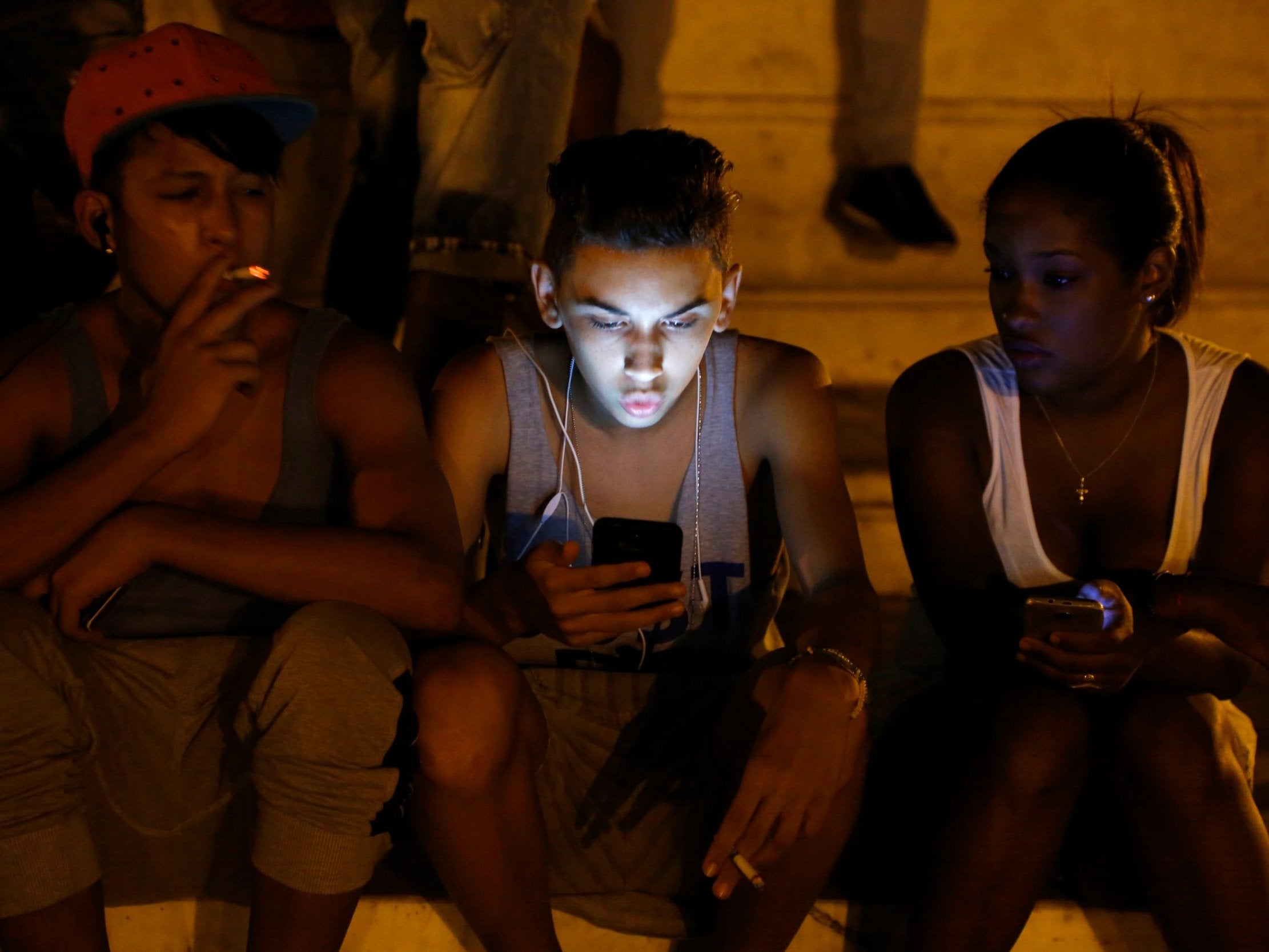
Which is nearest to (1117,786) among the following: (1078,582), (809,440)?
(1078,582)

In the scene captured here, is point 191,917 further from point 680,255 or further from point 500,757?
point 680,255

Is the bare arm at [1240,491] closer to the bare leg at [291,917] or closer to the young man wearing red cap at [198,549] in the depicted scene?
the young man wearing red cap at [198,549]

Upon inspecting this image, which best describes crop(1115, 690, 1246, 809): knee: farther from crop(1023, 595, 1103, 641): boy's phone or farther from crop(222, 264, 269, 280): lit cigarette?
crop(222, 264, 269, 280): lit cigarette

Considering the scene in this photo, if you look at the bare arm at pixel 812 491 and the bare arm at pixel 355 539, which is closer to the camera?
the bare arm at pixel 355 539

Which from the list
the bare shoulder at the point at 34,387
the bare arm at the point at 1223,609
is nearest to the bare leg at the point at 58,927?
the bare shoulder at the point at 34,387

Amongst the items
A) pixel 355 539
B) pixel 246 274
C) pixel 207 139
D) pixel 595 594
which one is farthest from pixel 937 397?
pixel 207 139

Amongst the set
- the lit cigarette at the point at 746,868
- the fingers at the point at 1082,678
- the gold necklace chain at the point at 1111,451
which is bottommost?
the lit cigarette at the point at 746,868

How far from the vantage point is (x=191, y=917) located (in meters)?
1.76

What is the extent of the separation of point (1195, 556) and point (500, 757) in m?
1.23

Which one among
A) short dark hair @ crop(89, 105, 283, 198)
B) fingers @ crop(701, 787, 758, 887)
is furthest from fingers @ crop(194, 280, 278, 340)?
fingers @ crop(701, 787, 758, 887)

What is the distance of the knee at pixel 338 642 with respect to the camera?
56.0 inches

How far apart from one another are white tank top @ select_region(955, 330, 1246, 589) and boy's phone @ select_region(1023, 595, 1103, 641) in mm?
309

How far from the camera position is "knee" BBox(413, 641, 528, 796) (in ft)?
4.81

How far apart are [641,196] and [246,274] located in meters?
0.60
